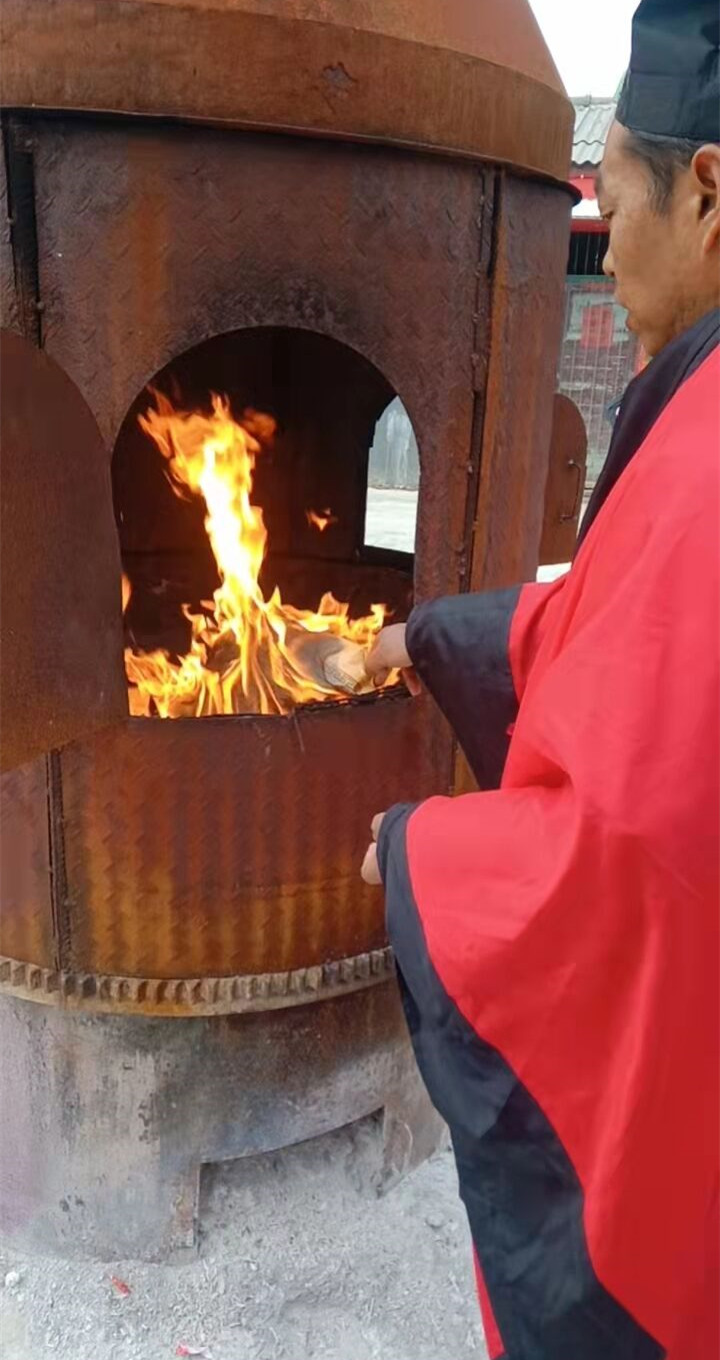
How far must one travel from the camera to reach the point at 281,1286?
2.17 m

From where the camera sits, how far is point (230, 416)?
9.55 ft

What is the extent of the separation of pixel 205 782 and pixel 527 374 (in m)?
1.00

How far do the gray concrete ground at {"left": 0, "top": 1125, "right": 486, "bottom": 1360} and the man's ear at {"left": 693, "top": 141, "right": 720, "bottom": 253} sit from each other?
2.03 metres

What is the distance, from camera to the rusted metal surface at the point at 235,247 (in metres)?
1.57

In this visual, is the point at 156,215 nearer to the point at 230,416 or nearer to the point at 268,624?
the point at 268,624

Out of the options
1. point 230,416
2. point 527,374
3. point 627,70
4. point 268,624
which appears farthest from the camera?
point 230,416

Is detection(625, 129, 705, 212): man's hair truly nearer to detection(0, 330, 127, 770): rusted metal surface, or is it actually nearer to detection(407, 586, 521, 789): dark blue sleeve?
detection(407, 586, 521, 789): dark blue sleeve

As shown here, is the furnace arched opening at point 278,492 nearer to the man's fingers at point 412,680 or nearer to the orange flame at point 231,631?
the orange flame at point 231,631

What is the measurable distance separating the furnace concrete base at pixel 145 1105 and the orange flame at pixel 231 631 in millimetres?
658

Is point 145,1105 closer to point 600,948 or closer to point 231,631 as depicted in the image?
point 231,631

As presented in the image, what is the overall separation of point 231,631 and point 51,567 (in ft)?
2.55

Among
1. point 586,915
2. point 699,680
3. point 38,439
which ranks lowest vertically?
point 586,915

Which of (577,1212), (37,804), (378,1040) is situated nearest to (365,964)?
(378,1040)

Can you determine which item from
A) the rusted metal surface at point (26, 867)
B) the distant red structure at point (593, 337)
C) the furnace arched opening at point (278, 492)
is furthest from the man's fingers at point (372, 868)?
the distant red structure at point (593, 337)
